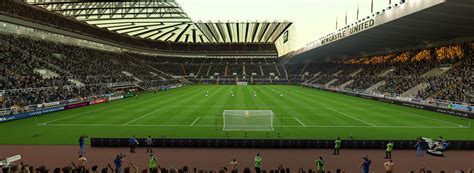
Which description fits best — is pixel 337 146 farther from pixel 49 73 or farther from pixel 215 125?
pixel 49 73

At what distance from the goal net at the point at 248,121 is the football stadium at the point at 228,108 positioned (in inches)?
5.5

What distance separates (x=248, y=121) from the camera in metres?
25.2

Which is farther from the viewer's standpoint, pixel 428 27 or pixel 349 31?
pixel 349 31

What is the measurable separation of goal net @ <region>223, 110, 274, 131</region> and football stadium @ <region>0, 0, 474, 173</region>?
139 millimetres

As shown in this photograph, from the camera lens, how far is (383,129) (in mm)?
25281

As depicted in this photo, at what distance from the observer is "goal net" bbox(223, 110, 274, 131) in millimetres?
24297

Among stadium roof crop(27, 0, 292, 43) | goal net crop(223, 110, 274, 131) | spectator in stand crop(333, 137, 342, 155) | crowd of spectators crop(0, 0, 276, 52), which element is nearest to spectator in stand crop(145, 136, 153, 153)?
goal net crop(223, 110, 274, 131)

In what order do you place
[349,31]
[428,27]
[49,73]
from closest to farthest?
[428,27]
[349,31]
[49,73]

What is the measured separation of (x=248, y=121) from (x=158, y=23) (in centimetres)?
6137

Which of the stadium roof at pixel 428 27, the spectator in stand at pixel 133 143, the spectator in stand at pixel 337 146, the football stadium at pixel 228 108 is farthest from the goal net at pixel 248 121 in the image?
the stadium roof at pixel 428 27

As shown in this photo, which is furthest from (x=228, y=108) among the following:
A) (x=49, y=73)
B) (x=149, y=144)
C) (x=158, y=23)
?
(x=158, y=23)

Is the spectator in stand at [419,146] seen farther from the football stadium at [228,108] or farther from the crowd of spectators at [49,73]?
the crowd of spectators at [49,73]

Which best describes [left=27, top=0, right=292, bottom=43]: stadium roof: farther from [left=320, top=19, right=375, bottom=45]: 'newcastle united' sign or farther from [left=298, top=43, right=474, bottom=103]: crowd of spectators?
[left=298, top=43, right=474, bottom=103]: crowd of spectators

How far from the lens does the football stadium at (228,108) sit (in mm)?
17031
